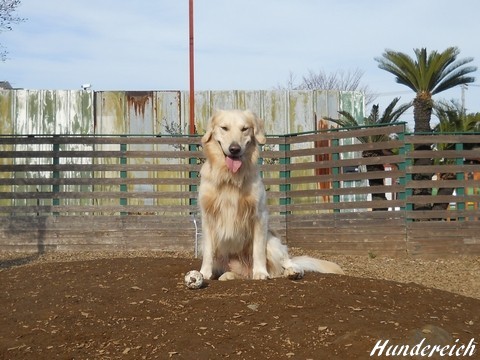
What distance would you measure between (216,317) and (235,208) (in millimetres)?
1747

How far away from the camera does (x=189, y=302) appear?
17.9 ft

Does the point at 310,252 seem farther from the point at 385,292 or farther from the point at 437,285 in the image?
the point at 385,292

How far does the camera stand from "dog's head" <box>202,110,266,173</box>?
668cm

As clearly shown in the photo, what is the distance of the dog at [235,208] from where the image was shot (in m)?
6.68

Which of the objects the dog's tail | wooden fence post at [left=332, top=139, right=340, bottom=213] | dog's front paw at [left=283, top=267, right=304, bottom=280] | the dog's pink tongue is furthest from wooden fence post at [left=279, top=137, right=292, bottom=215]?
dog's front paw at [left=283, top=267, right=304, bottom=280]

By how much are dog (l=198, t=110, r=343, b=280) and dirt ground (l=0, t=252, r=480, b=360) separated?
44 centimetres

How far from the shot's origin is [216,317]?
16.7 feet

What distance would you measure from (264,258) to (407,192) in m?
6.30

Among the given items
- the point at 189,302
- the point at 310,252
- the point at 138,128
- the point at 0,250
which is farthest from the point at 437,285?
the point at 138,128

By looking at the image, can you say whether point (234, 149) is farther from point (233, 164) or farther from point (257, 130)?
point (257, 130)

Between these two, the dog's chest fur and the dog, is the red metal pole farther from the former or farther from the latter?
the dog's chest fur

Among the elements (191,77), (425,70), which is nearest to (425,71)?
(425,70)

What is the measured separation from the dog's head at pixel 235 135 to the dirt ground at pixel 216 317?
3.93 feet

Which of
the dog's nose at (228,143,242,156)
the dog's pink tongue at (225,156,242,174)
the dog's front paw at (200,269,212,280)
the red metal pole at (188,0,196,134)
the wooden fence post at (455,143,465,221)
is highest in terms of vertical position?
the red metal pole at (188,0,196,134)
